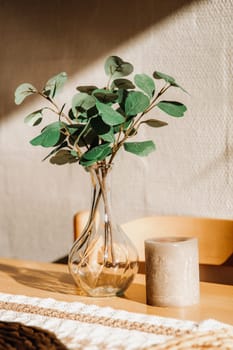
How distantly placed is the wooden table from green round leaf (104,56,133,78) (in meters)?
0.47

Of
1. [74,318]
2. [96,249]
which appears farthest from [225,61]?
[74,318]

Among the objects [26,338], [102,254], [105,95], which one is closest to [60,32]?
[105,95]

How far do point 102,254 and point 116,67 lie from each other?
41 centimetres

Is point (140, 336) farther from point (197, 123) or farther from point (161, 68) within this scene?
point (161, 68)

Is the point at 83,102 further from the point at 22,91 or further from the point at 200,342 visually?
the point at 200,342

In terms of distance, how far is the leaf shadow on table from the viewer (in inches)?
56.2

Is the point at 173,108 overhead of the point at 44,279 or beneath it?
overhead

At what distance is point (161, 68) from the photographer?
2.09m

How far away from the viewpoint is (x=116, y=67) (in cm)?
142

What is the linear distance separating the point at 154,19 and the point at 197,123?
0.37 m

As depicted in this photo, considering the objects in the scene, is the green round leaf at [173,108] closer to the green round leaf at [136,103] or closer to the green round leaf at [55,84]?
the green round leaf at [136,103]

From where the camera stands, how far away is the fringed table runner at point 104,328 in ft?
3.15

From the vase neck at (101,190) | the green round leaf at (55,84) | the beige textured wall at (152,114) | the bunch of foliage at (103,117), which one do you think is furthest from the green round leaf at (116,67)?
the beige textured wall at (152,114)

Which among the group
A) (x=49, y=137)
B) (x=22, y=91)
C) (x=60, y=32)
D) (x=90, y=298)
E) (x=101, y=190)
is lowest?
(x=90, y=298)
